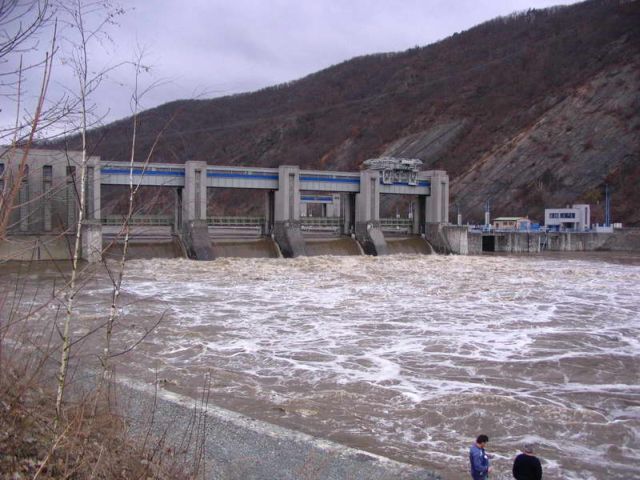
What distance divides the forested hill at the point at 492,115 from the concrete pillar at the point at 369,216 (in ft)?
29.1

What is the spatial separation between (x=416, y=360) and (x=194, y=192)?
63.0 ft

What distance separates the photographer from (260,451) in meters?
5.63

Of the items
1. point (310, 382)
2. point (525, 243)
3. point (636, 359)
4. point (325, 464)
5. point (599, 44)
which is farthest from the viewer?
point (599, 44)

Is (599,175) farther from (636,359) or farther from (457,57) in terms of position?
(457,57)

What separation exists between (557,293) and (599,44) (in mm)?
67813

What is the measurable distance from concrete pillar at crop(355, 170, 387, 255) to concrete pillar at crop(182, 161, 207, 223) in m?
8.91

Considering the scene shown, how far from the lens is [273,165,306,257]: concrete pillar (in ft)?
95.7

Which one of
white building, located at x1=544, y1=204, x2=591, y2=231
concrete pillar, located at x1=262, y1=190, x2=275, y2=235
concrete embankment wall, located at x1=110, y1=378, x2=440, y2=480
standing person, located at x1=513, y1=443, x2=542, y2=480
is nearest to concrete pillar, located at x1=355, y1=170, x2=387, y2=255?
concrete pillar, located at x1=262, y1=190, x2=275, y2=235

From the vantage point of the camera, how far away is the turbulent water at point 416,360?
6.91 meters

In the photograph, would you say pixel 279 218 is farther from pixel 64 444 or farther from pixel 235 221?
pixel 64 444

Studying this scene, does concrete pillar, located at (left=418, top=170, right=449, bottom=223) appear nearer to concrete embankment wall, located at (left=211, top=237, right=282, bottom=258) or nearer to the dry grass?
concrete embankment wall, located at (left=211, top=237, right=282, bottom=258)

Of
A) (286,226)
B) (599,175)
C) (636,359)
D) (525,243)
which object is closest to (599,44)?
(599,175)

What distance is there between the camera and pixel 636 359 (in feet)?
34.9

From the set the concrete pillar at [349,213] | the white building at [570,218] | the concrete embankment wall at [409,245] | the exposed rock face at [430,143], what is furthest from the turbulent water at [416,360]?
the exposed rock face at [430,143]
